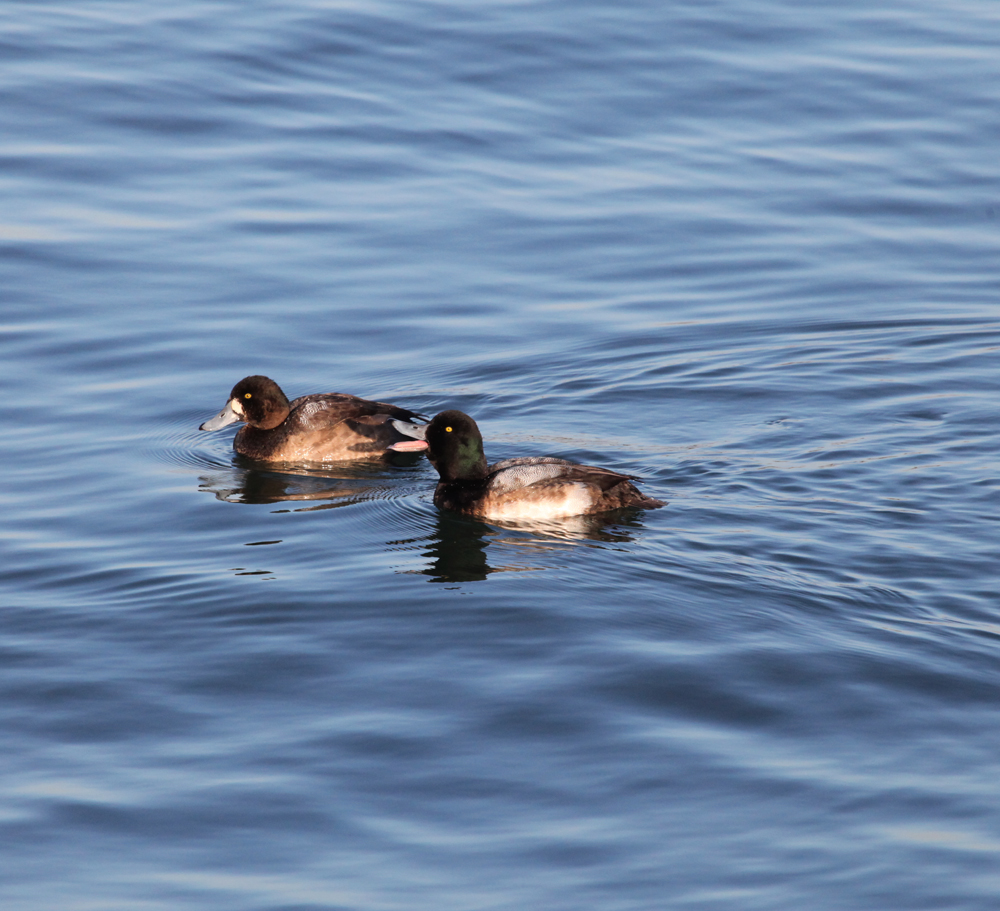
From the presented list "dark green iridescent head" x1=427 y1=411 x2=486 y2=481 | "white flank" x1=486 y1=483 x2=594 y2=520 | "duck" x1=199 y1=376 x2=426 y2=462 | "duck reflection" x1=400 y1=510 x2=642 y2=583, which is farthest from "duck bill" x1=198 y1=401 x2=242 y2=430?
"white flank" x1=486 y1=483 x2=594 y2=520

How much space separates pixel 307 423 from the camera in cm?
1312

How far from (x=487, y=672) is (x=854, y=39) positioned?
60.9 ft

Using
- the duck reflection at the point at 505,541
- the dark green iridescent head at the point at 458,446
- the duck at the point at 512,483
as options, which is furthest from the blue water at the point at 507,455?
the dark green iridescent head at the point at 458,446

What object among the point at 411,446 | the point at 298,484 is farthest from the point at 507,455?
the point at 298,484

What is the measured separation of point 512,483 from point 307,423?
2450 mm

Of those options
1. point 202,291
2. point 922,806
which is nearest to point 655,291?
point 202,291

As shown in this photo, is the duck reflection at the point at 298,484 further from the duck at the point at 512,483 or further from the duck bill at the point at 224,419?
the duck at the point at 512,483

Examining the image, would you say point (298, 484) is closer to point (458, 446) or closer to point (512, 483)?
point (458, 446)

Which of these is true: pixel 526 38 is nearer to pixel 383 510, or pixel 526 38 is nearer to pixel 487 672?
pixel 383 510

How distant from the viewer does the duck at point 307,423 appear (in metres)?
13.0

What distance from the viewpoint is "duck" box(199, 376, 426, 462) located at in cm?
1301

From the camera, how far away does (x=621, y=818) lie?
7.31 m

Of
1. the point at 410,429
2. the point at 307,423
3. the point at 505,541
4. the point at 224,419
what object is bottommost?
the point at 505,541

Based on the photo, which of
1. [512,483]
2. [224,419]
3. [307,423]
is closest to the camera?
[512,483]
